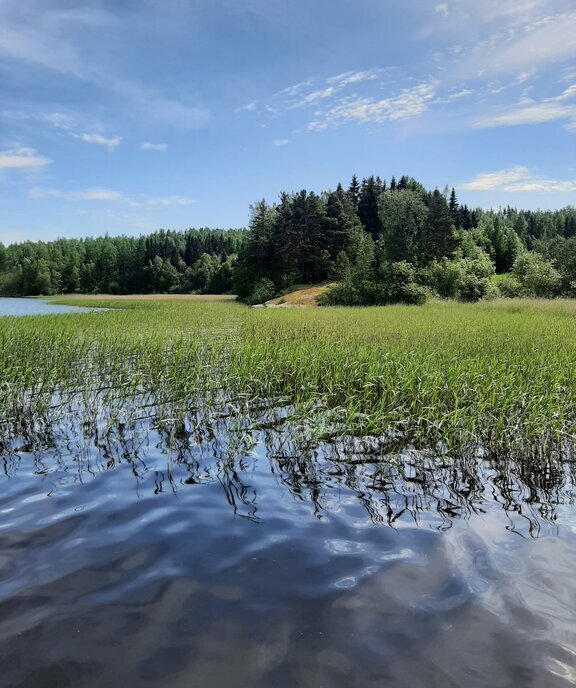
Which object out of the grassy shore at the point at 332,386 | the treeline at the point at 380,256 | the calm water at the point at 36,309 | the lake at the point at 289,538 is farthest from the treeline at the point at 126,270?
the lake at the point at 289,538

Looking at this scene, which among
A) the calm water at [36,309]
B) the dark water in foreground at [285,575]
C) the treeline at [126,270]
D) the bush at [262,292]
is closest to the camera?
the dark water in foreground at [285,575]

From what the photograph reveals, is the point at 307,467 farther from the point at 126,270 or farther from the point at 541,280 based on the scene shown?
the point at 126,270

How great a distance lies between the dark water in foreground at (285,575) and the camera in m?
3.31

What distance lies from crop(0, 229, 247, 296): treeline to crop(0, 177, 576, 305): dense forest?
0.27 metres

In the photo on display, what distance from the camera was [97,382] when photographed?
37.1 feet

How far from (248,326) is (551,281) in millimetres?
33862

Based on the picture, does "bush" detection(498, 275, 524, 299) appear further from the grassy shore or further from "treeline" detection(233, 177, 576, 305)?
the grassy shore

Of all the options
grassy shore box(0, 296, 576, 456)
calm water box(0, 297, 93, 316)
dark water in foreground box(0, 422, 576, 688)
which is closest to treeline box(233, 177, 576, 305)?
calm water box(0, 297, 93, 316)

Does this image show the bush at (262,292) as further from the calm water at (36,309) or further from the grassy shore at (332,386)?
the grassy shore at (332,386)

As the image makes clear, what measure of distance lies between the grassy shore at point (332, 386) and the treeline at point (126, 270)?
273 feet

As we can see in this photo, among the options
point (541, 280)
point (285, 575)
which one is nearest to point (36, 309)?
point (541, 280)

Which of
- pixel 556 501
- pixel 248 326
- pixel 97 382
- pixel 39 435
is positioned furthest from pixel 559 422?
pixel 248 326

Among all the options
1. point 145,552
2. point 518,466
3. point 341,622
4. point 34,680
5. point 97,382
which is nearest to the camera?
point 34,680

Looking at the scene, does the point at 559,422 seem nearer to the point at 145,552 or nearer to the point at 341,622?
the point at 341,622
